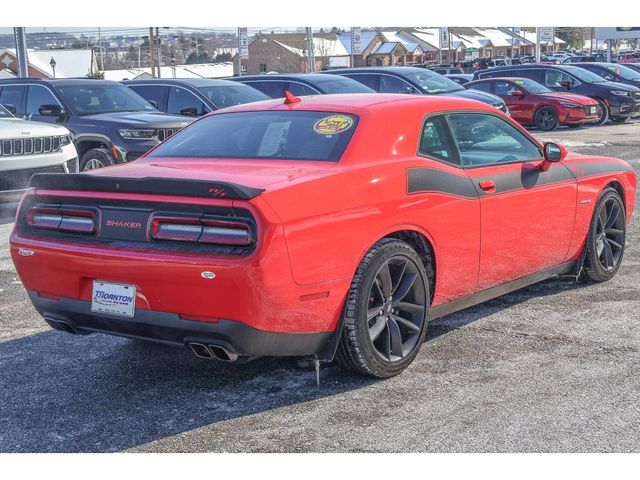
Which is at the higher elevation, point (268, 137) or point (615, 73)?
point (268, 137)

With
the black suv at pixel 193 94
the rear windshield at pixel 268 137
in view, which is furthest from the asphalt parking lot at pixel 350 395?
the black suv at pixel 193 94

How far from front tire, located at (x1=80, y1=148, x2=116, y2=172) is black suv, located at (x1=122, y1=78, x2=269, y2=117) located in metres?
2.40

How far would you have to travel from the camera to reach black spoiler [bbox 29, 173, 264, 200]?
4.36m

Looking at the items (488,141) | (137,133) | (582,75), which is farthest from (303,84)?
(488,141)

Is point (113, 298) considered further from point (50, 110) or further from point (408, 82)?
point (408, 82)

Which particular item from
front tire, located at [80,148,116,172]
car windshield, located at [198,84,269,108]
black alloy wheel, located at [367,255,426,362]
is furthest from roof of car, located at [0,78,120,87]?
black alloy wheel, located at [367,255,426,362]

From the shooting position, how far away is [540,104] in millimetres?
23875

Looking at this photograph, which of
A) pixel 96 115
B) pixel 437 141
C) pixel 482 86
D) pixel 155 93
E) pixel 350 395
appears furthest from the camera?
pixel 482 86

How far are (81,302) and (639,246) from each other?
5559 mm

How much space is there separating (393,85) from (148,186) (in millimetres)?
16081

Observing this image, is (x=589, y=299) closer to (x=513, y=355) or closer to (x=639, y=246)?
(x=513, y=355)

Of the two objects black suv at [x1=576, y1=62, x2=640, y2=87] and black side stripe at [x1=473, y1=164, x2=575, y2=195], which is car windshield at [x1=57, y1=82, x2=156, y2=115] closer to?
black side stripe at [x1=473, y1=164, x2=575, y2=195]

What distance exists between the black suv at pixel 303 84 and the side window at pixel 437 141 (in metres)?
11.4

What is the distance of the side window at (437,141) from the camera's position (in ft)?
18.2
